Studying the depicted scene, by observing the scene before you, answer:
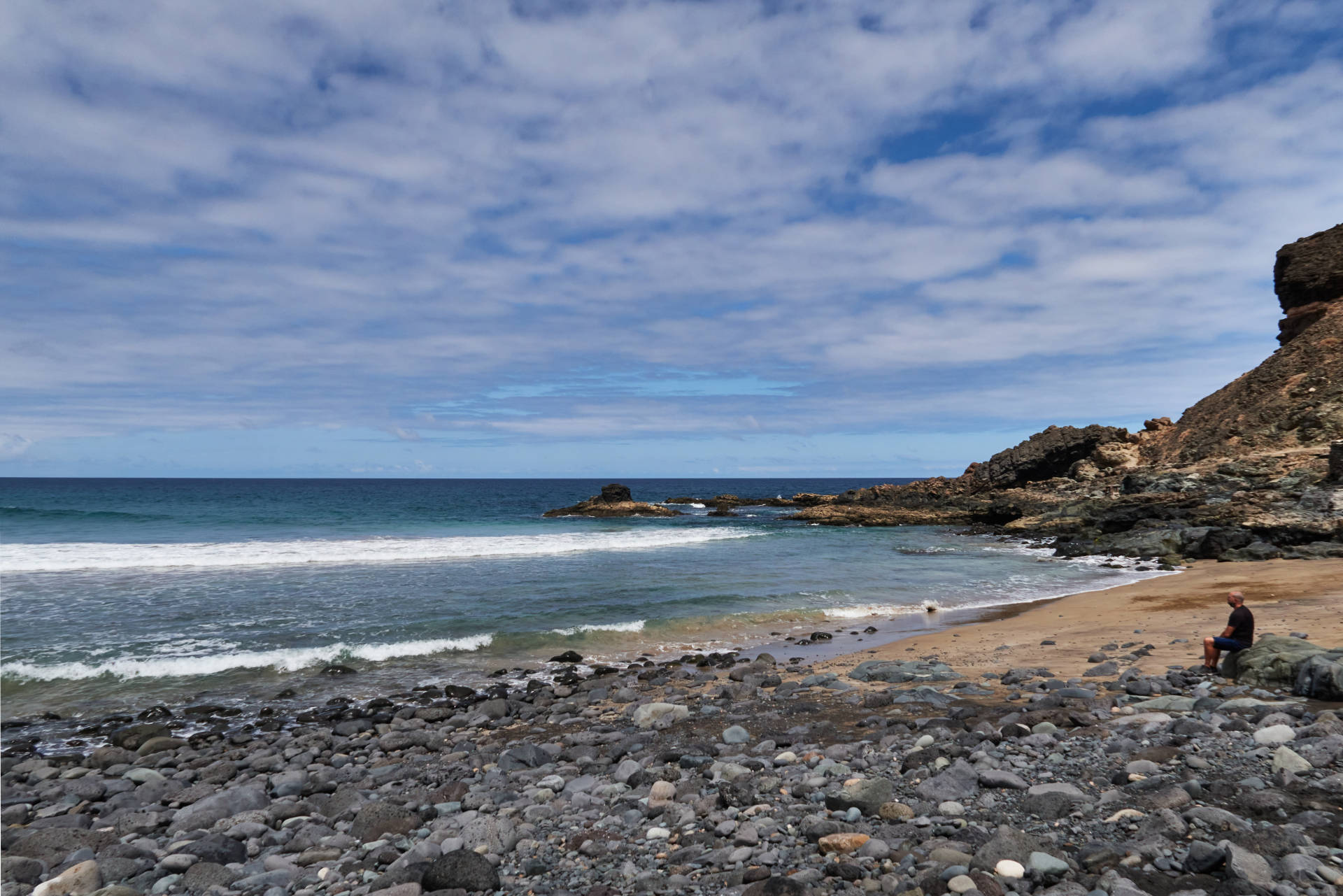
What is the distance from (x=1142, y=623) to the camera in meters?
14.0

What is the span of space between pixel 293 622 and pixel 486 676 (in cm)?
683

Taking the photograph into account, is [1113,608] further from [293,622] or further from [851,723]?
[293,622]

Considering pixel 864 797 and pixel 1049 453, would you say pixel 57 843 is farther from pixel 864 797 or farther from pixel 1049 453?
pixel 1049 453

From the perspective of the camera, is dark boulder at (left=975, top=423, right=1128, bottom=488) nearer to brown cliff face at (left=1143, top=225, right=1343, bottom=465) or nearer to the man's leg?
brown cliff face at (left=1143, top=225, right=1343, bottom=465)

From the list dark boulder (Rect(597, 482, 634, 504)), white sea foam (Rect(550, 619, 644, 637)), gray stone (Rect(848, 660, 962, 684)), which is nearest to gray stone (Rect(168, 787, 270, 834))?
gray stone (Rect(848, 660, 962, 684))

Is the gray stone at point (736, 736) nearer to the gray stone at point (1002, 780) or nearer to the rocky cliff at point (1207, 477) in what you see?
the gray stone at point (1002, 780)

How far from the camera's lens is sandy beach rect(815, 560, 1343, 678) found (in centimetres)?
1129

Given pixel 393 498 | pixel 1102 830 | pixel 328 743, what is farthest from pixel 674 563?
pixel 393 498

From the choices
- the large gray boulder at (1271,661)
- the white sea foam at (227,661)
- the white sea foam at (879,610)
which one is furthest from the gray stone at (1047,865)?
the white sea foam at (879,610)

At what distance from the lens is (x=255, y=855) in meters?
5.60

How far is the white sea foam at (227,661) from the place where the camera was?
12078mm

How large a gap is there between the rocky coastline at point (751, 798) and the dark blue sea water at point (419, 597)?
3.73 m

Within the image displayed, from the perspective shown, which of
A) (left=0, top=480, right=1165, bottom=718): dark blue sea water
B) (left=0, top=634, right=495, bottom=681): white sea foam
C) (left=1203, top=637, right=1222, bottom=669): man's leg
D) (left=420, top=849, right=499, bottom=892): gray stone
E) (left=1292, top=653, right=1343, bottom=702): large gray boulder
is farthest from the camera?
(left=0, top=480, right=1165, bottom=718): dark blue sea water

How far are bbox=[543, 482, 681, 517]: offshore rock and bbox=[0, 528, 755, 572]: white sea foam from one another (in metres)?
20.9
